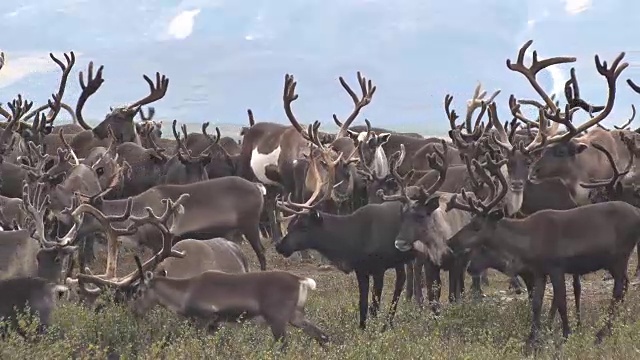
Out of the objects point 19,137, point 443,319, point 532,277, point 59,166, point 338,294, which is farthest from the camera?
point 19,137

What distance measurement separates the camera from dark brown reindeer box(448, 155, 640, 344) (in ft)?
28.6

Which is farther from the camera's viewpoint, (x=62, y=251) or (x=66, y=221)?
(x=66, y=221)

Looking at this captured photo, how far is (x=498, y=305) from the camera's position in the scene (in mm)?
9359

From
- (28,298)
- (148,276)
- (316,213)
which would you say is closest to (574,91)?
(316,213)

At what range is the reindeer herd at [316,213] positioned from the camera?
27.3 feet

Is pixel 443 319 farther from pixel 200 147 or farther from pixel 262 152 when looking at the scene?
pixel 200 147

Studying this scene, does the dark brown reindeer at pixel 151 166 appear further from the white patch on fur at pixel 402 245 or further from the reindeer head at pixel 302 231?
the white patch on fur at pixel 402 245

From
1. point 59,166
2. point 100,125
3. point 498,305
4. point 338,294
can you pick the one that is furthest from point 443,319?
point 100,125

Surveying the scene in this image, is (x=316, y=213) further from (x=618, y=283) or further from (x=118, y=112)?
(x=118, y=112)

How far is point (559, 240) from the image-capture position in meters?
8.79

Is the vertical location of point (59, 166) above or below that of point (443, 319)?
above

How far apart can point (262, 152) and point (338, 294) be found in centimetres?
545

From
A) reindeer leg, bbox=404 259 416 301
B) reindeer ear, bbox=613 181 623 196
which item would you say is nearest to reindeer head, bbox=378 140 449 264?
reindeer leg, bbox=404 259 416 301

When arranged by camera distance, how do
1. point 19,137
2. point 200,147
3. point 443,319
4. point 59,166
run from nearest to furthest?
point 443,319
point 59,166
point 19,137
point 200,147
